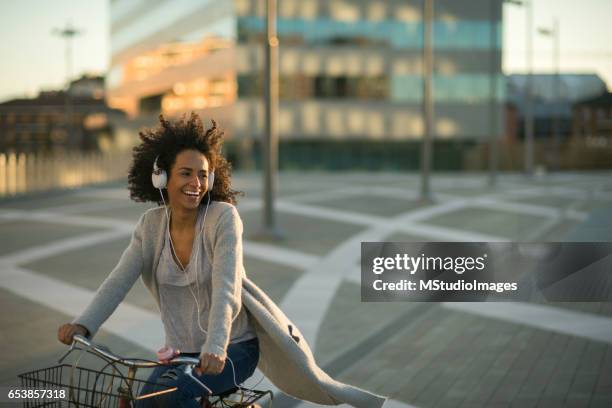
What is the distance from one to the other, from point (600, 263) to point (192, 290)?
6.67m

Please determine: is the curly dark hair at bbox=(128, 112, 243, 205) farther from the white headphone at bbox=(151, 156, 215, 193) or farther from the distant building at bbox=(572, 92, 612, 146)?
the distant building at bbox=(572, 92, 612, 146)

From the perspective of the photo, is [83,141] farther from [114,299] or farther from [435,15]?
[114,299]

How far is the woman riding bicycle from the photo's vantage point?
3621 mm

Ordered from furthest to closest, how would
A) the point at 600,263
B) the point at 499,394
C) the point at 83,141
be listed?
the point at 83,141 < the point at 600,263 < the point at 499,394

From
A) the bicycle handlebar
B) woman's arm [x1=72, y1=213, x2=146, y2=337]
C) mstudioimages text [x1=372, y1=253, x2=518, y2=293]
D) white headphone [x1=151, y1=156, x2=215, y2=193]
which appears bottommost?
mstudioimages text [x1=372, y1=253, x2=518, y2=293]

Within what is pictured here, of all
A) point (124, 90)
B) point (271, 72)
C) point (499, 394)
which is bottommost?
point (499, 394)

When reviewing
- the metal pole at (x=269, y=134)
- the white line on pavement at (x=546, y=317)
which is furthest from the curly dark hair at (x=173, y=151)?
the metal pole at (x=269, y=134)

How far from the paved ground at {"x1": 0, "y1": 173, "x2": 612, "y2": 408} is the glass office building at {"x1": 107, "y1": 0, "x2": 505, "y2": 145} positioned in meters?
37.4

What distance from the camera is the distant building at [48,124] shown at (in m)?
84.1

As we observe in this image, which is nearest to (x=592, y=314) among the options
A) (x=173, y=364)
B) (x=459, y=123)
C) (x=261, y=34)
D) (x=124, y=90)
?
(x=173, y=364)

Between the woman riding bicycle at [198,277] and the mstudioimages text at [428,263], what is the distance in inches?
131

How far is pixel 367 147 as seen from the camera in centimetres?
5903

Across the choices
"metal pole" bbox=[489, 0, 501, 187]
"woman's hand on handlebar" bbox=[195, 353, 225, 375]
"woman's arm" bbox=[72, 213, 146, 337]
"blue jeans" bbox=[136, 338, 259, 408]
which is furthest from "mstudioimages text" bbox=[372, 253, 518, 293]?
"metal pole" bbox=[489, 0, 501, 187]

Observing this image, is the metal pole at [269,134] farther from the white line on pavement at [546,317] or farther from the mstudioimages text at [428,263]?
the mstudioimages text at [428,263]
